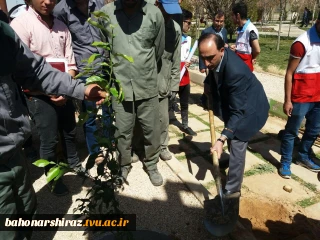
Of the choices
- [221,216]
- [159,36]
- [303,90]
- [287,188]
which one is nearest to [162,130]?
[159,36]

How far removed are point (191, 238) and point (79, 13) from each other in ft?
9.07

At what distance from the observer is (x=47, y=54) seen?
2734 mm

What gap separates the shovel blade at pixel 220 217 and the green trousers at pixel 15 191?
5.03ft

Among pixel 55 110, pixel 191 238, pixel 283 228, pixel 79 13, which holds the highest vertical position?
pixel 79 13

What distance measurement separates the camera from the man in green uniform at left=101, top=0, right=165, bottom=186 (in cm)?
280

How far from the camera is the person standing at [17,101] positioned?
1684 mm

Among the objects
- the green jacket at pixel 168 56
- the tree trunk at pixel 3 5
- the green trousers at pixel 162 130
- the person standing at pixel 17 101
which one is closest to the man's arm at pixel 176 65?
the green jacket at pixel 168 56

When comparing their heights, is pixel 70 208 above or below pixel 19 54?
below

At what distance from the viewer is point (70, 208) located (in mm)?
2906

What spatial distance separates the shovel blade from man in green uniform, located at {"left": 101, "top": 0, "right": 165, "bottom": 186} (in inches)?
35.8

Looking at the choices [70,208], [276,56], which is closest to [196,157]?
[70,208]

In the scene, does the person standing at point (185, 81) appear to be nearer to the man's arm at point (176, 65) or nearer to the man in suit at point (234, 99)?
the man's arm at point (176, 65)

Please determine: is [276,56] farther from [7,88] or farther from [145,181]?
[7,88]

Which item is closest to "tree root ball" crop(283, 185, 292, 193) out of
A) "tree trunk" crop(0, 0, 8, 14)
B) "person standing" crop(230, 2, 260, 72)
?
"person standing" crop(230, 2, 260, 72)
